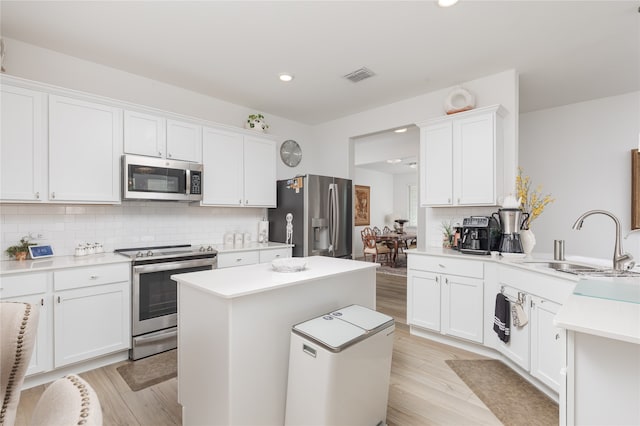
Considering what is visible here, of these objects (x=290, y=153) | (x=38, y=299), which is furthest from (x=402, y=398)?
(x=290, y=153)

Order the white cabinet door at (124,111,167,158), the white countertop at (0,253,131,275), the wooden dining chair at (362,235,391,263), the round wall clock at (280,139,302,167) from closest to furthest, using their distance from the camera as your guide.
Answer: the white countertop at (0,253,131,275) < the white cabinet door at (124,111,167,158) < the round wall clock at (280,139,302,167) < the wooden dining chair at (362,235,391,263)

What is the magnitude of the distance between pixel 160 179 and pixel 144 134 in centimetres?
47

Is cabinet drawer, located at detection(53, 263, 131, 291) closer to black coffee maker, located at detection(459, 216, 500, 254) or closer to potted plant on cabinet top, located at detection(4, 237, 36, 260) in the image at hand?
potted plant on cabinet top, located at detection(4, 237, 36, 260)

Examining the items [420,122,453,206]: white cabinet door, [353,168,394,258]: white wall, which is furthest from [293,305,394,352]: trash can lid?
[353,168,394,258]: white wall

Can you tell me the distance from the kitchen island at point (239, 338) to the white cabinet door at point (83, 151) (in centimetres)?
163

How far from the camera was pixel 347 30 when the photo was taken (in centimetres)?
252

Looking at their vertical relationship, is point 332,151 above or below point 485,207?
above

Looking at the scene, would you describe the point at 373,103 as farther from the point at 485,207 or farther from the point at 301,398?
the point at 301,398

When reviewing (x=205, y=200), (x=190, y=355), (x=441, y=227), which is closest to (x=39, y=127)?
(x=205, y=200)

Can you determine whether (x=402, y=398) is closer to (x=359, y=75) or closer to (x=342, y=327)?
(x=342, y=327)

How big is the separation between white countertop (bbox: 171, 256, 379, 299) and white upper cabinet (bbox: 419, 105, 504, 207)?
1543mm

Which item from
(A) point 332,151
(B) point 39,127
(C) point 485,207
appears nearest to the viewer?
(B) point 39,127

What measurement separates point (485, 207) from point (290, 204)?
7.78 ft

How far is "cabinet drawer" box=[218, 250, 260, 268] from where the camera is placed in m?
3.38
